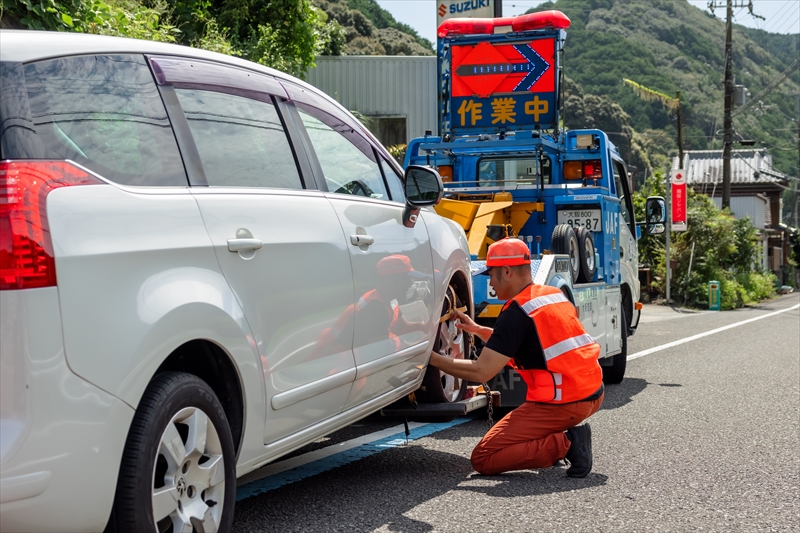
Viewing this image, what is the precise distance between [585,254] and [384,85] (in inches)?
699

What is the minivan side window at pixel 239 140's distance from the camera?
3.54 m

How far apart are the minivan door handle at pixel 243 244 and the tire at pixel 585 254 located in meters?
5.51

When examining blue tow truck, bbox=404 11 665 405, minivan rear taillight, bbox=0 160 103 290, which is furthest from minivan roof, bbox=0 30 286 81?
blue tow truck, bbox=404 11 665 405

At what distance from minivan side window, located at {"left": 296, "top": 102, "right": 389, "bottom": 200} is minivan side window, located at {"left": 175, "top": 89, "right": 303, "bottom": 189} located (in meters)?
0.31

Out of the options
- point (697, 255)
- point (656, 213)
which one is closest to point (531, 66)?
point (656, 213)

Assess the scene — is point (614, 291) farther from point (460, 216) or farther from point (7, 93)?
point (7, 93)

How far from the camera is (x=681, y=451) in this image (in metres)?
6.18

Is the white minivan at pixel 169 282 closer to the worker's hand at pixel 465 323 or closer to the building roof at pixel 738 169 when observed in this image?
the worker's hand at pixel 465 323

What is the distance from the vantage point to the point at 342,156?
15.5ft

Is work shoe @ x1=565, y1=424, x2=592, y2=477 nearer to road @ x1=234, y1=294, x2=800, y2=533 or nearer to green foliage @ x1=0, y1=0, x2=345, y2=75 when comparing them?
road @ x1=234, y1=294, x2=800, y2=533

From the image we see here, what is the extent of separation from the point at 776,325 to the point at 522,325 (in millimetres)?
15774

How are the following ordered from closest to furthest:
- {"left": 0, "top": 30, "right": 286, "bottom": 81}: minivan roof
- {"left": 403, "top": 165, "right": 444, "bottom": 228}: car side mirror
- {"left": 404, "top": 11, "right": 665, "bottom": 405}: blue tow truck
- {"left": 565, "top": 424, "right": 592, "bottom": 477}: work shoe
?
{"left": 0, "top": 30, "right": 286, "bottom": 81}: minivan roof
{"left": 403, "top": 165, "right": 444, "bottom": 228}: car side mirror
{"left": 565, "top": 424, "right": 592, "bottom": 477}: work shoe
{"left": 404, "top": 11, "right": 665, "bottom": 405}: blue tow truck

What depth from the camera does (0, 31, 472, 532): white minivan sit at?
2.57 m

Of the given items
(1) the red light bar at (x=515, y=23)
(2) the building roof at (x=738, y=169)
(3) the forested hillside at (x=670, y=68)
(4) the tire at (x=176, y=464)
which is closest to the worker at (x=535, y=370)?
(4) the tire at (x=176, y=464)
